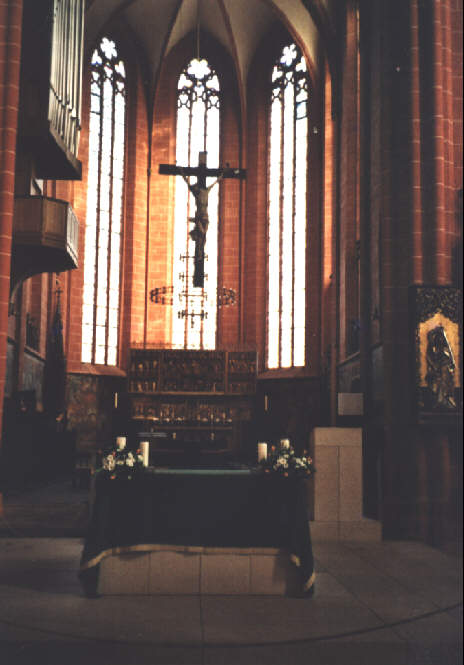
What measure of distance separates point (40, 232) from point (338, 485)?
19.9 feet

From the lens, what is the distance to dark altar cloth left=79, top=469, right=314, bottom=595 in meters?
5.86

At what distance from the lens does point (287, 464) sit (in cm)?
608

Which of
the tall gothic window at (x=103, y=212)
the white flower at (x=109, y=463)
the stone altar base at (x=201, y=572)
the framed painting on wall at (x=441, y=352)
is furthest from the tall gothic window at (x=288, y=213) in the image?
the framed painting on wall at (x=441, y=352)

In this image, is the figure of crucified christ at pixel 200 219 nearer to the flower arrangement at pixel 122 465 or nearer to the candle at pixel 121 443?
the candle at pixel 121 443

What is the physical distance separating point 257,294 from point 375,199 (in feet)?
35.0

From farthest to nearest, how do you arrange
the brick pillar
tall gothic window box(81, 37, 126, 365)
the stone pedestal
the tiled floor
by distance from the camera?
1. tall gothic window box(81, 37, 126, 365)
2. the brick pillar
3. the stone pedestal
4. the tiled floor

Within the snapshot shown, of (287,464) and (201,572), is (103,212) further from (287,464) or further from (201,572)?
(201,572)

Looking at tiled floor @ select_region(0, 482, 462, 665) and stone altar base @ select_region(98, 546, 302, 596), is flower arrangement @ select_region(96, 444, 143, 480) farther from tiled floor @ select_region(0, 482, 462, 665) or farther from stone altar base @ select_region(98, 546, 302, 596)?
tiled floor @ select_region(0, 482, 462, 665)

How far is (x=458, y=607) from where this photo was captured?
125 centimetres

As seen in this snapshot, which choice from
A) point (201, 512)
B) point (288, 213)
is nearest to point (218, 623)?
point (201, 512)

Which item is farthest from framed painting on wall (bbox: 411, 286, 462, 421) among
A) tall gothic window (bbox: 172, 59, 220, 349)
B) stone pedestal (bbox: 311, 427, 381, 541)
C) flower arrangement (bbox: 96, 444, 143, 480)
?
tall gothic window (bbox: 172, 59, 220, 349)

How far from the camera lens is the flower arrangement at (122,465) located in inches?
233

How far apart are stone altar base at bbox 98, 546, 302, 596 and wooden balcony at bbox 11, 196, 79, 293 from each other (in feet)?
22.1

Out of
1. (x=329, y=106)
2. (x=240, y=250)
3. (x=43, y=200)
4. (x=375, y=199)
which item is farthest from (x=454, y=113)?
(x=240, y=250)
